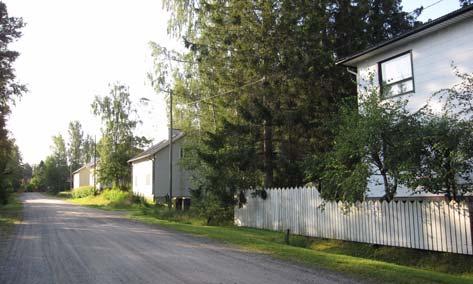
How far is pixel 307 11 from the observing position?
24000mm

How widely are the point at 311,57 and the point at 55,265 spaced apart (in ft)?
53.9

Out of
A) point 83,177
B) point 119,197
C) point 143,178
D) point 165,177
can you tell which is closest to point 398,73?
point 165,177

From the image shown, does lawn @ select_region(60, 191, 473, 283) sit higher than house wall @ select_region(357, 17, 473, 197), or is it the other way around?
house wall @ select_region(357, 17, 473, 197)

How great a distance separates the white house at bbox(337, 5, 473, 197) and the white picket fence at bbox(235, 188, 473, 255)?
132 cm

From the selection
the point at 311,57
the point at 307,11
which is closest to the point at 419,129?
the point at 311,57

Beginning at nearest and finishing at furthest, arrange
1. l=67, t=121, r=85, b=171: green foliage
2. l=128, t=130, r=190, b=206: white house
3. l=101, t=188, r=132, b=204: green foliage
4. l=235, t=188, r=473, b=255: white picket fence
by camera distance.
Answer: l=235, t=188, r=473, b=255: white picket fence
l=101, t=188, r=132, b=204: green foliage
l=128, t=130, r=190, b=206: white house
l=67, t=121, r=85, b=171: green foliage

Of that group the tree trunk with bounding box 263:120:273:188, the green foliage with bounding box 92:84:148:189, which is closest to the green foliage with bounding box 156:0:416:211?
the tree trunk with bounding box 263:120:273:188

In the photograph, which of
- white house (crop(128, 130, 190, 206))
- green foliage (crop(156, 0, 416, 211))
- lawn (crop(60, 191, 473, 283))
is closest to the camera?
lawn (crop(60, 191, 473, 283))

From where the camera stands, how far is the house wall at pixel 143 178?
1844 inches

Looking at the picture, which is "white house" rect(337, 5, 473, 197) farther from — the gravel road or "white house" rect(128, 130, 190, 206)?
"white house" rect(128, 130, 190, 206)

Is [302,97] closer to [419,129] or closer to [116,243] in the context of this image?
[419,129]

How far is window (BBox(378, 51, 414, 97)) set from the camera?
17.4 meters

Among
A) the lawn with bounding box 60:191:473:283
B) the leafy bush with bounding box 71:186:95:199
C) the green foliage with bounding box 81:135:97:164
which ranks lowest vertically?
the lawn with bounding box 60:191:473:283

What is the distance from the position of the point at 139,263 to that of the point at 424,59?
12259mm
